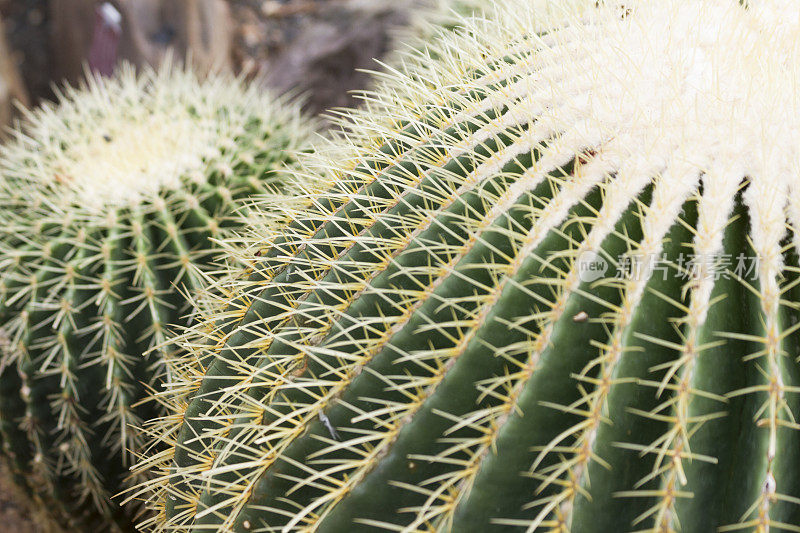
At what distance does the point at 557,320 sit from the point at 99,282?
1.16 metres

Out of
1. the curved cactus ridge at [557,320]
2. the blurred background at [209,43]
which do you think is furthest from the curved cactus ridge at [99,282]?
the blurred background at [209,43]

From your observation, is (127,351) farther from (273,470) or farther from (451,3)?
(451,3)

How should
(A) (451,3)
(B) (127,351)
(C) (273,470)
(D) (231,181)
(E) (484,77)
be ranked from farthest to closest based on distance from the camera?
(A) (451,3) → (D) (231,181) → (B) (127,351) → (E) (484,77) → (C) (273,470)

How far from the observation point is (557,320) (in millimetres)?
894

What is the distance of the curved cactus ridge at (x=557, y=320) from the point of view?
0.85 m

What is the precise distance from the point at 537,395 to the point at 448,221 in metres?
0.27

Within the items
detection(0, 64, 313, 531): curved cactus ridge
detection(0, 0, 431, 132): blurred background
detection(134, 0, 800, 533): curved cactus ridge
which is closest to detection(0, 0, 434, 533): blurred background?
detection(0, 0, 431, 132): blurred background

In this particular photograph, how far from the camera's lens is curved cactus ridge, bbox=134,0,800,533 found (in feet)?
2.79

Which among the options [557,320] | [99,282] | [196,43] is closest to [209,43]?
[196,43]

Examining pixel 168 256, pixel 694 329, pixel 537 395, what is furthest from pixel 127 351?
pixel 694 329

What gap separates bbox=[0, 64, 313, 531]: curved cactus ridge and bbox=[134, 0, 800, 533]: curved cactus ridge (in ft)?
1.94

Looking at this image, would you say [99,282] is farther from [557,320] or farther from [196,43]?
[196,43]

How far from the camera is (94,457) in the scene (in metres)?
1.80

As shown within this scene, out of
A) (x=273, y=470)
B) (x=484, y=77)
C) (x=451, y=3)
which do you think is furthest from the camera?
(x=451, y=3)
